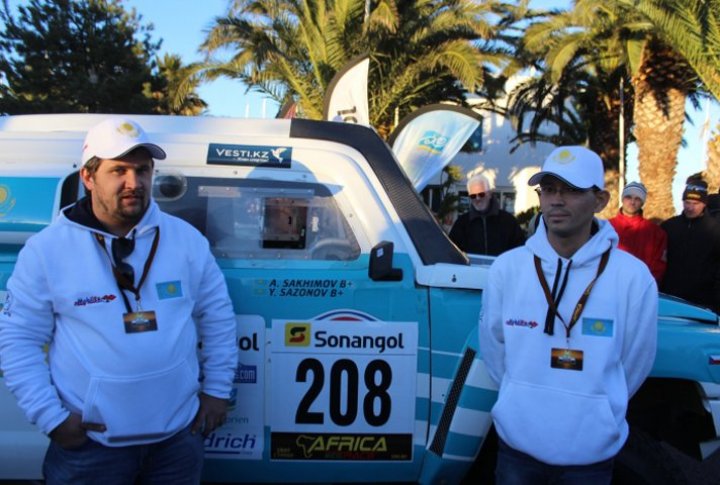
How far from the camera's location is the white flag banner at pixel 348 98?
466 centimetres

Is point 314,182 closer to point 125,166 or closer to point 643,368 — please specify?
point 125,166

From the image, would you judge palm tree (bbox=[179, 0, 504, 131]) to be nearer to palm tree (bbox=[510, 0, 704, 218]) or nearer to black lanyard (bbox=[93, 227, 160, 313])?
palm tree (bbox=[510, 0, 704, 218])

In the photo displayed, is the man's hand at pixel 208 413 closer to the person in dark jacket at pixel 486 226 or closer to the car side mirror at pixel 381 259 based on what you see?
the car side mirror at pixel 381 259

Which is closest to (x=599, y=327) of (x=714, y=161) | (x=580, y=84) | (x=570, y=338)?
(x=570, y=338)

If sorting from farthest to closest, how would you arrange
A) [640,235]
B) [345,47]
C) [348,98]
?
[345,47]
[640,235]
[348,98]

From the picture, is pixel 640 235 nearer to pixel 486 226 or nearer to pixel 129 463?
pixel 486 226

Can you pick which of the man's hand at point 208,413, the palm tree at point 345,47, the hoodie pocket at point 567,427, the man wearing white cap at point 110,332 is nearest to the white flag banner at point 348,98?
the man wearing white cap at point 110,332

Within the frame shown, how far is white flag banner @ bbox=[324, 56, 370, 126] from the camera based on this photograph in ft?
15.3

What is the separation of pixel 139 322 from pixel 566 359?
137 centimetres

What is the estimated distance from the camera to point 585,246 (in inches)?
80.9

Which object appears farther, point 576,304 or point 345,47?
point 345,47

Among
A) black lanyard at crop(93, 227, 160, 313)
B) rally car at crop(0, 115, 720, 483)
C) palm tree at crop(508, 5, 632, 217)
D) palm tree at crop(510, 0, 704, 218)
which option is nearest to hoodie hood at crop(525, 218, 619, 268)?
rally car at crop(0, 115, 720, 483)

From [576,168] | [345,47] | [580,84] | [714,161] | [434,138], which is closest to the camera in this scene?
[576,168]

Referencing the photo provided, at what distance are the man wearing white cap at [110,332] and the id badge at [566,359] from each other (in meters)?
1.20
